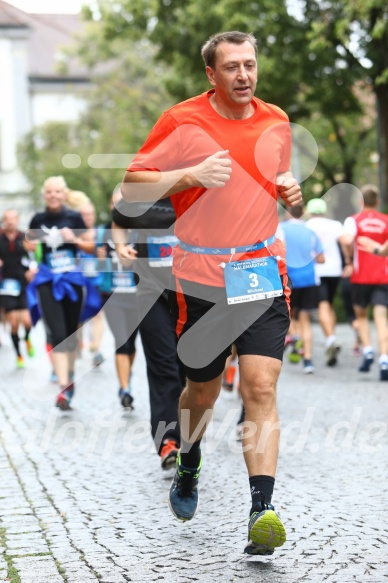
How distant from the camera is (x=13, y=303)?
16.1m

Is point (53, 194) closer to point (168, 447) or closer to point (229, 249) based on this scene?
point (168, 447)

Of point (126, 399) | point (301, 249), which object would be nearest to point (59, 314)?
point (126, 399)

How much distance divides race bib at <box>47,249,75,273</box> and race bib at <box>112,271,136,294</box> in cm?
42

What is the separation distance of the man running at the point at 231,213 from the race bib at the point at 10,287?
11.0 metres

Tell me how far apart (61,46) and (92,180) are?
15.9ft

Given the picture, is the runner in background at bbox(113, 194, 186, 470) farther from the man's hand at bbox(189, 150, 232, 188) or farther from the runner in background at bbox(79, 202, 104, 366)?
the runner in background at bbox(79, 202, 104, 366)

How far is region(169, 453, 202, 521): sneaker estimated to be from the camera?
553 centimetres

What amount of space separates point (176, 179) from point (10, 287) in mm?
11364

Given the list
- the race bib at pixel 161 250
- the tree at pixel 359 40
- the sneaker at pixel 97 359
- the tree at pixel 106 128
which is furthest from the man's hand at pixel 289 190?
the tree at pixel 106 128

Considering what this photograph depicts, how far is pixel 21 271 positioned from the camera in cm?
1634

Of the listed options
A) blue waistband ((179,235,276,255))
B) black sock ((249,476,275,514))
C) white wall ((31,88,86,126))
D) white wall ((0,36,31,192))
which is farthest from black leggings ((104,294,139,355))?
white wall ((31,88,86,126))

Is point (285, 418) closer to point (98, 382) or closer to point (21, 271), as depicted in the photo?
point (98, 382)

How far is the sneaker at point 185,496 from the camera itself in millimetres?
5527

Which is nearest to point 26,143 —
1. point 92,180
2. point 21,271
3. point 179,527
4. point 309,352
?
point 92,180
